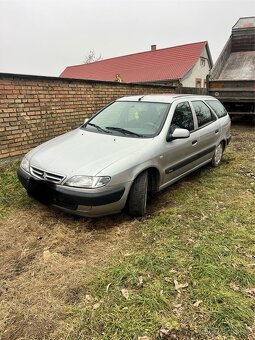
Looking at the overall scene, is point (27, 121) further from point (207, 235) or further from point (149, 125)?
point (207, 235)

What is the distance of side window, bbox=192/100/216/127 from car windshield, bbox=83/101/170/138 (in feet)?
2.88

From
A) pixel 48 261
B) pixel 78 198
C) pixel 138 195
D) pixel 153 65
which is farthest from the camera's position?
pixel 153 65

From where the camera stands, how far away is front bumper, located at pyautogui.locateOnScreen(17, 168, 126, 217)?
3.24 metres

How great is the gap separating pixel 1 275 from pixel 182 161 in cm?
295

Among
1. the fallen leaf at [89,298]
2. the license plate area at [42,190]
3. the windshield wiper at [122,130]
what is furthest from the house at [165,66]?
the fallen leaf at [89,298]

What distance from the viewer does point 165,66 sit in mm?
27547

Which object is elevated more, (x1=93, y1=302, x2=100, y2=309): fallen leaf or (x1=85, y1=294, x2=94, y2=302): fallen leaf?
(x1=93, y1=302, x2=100, y2=309): fallen leaf

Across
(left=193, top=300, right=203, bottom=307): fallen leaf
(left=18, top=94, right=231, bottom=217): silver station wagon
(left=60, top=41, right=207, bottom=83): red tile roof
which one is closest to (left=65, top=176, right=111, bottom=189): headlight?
(left=18, top=94, right=231, bottom=217): silver station wagon

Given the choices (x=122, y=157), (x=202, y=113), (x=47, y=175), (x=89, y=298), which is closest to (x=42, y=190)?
(x=47, y=175)

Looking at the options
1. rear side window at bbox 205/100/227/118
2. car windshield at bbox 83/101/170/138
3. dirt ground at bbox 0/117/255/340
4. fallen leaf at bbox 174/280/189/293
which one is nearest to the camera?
dirt ground at bbox 0/117/255/340

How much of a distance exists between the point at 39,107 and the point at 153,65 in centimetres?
2454

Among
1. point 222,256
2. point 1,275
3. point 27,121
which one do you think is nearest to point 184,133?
point 222,256

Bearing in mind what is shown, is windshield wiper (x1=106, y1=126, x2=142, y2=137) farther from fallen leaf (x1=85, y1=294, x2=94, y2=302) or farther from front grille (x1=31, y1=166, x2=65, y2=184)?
fallen leaf (x1=85, y1=294, x2=94, y2=302)

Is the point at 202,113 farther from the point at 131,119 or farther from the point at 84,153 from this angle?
the point at 84,153
